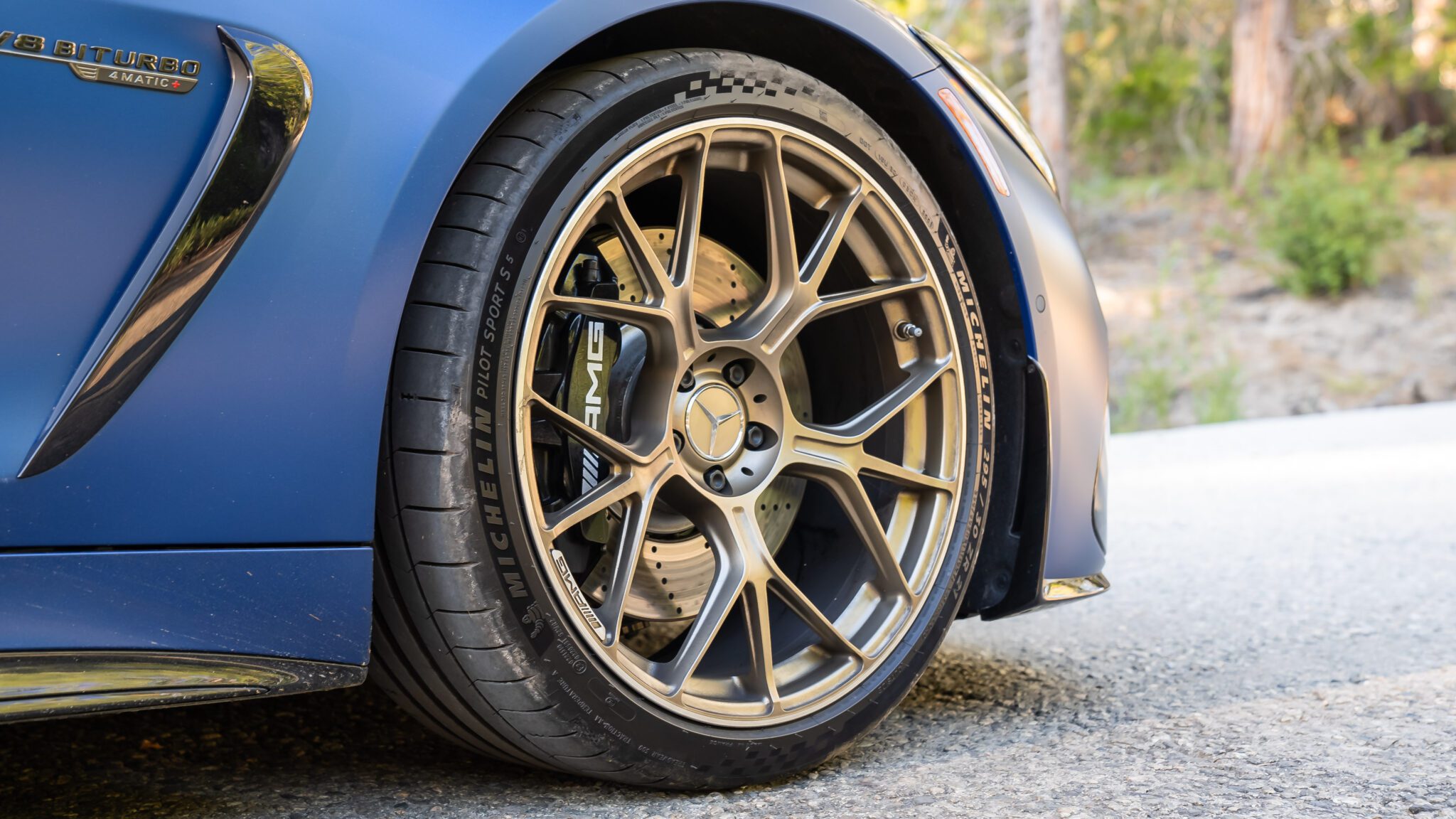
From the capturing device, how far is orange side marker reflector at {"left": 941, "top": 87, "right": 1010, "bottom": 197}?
2.00 metres

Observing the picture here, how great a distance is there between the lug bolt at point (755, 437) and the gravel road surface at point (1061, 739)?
0.49m

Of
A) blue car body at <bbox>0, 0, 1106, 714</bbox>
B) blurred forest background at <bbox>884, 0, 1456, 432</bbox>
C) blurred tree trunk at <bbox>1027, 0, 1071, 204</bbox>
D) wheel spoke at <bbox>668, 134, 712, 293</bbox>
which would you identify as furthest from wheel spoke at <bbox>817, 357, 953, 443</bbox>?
blurred tree trunk at <bbox>1027, 0, 1071, 204</bbox>

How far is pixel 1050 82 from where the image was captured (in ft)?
43.7

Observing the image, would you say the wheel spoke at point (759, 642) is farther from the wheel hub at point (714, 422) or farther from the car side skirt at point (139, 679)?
the car side skirt at point (139, 679)

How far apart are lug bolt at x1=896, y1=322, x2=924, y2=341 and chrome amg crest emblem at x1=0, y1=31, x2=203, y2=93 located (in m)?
1.09

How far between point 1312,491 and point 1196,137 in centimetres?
1615

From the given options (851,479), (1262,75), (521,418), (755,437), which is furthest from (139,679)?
(1262,75)

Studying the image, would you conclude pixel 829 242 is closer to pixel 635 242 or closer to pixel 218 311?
pixel 635 242

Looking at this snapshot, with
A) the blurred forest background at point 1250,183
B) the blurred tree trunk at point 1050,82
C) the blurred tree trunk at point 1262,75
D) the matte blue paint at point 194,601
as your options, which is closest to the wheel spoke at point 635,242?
the matte blue paint at point 194,601

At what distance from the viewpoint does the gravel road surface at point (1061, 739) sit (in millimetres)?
1616

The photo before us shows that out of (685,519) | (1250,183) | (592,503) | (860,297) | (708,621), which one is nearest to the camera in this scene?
(592,503)

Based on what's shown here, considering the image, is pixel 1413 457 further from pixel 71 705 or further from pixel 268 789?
pixel 71 705

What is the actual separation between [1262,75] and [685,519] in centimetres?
1731

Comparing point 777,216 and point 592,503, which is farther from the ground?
point 777,216
